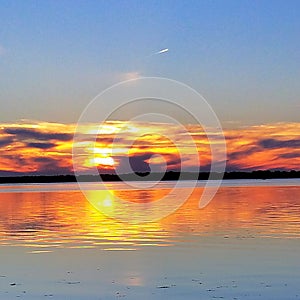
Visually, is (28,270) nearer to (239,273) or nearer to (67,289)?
(67,289)

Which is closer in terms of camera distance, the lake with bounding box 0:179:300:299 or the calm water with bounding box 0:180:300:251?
the lake with bounding box 0:179:300:299

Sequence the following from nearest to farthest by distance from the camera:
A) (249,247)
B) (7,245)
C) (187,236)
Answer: (249,247), (7,245), (187,236)

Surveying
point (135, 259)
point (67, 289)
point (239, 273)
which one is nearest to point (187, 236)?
point (135, 259)

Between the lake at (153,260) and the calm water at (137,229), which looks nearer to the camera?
the lake at (153,260)

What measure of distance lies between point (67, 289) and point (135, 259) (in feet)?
13.3

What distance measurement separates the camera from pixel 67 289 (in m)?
14.2

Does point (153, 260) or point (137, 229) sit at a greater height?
point (137, 229)

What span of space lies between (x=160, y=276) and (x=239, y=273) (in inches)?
68.2

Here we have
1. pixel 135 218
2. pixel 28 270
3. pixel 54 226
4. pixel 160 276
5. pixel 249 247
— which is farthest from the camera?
pixel 135 218

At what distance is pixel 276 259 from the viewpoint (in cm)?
1764

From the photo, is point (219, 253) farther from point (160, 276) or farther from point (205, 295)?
point (205, 295)

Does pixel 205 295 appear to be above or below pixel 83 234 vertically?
below

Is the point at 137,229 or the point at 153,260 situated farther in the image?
the point at 137,229

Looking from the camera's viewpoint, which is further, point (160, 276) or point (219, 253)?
point (219, 253)
